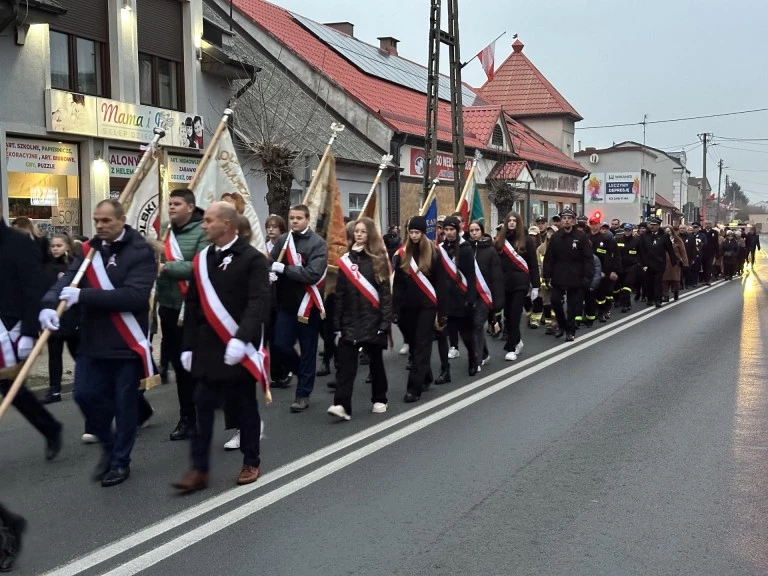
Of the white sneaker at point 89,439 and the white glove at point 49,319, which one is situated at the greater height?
the white glove at point 49,319

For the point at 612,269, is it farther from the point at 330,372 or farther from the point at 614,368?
the point at 330,372

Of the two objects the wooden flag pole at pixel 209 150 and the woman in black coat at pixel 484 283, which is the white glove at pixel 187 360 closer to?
the wooden flag pole at pixel 209 150

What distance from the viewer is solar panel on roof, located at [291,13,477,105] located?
31781 mm

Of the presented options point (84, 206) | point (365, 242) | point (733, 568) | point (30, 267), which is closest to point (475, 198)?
point (365, 242)

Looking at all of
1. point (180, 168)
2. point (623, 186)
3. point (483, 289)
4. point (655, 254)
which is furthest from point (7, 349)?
point (623, 186)

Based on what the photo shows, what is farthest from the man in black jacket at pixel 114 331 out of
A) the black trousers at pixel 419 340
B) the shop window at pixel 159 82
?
the shop window at pixel 159 82

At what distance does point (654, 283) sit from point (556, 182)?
84.2 feet

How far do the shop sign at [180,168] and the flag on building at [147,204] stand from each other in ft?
35.5

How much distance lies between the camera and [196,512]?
5.13 metres

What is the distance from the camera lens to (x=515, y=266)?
11.8m

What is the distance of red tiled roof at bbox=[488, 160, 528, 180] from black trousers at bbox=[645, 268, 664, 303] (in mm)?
15873

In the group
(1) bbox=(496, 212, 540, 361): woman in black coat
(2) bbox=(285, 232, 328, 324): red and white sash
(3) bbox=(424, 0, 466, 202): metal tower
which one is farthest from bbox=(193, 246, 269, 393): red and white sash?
(3) bbox=(424, 0, 466, 202): metal tower

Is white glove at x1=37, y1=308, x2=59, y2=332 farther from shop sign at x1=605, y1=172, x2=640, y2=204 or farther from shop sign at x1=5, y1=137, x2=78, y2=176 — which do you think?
shop sign at x1=605, y1=172, x2=640, y2=204

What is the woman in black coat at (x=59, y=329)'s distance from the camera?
7.86 metres
